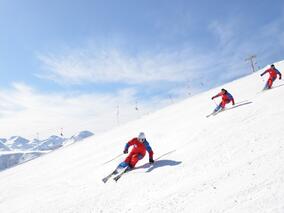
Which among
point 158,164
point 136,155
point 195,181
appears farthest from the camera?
point 136,155

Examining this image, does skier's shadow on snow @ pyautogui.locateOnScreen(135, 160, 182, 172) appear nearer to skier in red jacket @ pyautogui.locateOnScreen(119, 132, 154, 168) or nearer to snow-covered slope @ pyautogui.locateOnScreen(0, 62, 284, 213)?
snow-covered slope @ pyautogui.locateOnScreen(0, 62, 284, 213)

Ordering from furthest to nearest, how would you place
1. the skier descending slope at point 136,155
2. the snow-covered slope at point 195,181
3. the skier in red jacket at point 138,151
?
the skier in red jacket at point 138,151, the skier descending slope at point 136,155, the snow-covered slope at point 195,181

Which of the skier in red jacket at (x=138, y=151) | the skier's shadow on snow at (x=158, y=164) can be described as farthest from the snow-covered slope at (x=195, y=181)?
the skier in red jacket at (x=138, y=151)

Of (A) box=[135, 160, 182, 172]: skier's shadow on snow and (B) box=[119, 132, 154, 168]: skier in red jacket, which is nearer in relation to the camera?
(A) box=[135, 160, 182, 172]: skier's shadow on snow

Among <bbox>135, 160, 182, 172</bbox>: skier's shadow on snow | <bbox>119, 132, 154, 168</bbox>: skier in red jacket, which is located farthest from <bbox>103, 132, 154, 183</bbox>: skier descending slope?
<bbox>135, 160, 182, 172</bbox>: skier's shadow on snow

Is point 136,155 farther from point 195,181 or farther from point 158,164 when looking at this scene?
point 195,181

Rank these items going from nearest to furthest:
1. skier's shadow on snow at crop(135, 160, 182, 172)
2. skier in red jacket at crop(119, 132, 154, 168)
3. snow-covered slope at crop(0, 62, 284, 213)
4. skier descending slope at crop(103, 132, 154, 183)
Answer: snow-covered slope at crop(0, 62, 284, 213) < skier's shadow on snow at crop(135, 160, 182, 172) < skier descending slope at crop(103, 132, 154, 183) < skier in red jacket at crop(119, 132, 154, 168)

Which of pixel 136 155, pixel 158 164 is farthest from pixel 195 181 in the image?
pixel 136 155

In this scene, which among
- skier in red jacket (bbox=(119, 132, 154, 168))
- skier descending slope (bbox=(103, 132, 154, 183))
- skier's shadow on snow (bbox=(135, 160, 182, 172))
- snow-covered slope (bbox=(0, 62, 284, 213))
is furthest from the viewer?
skier in red jacket (bbox=(119, 132, 154, 168))

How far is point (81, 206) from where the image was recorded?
28.7 ft

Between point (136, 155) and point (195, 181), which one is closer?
point (195, 181)

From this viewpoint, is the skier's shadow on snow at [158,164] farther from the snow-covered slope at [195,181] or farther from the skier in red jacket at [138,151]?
the skier in red jacket at [138,151]

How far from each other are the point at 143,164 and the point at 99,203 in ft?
11.8

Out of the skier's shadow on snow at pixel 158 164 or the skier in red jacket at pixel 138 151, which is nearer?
the skier's shadow on snow at pixel 158 164
